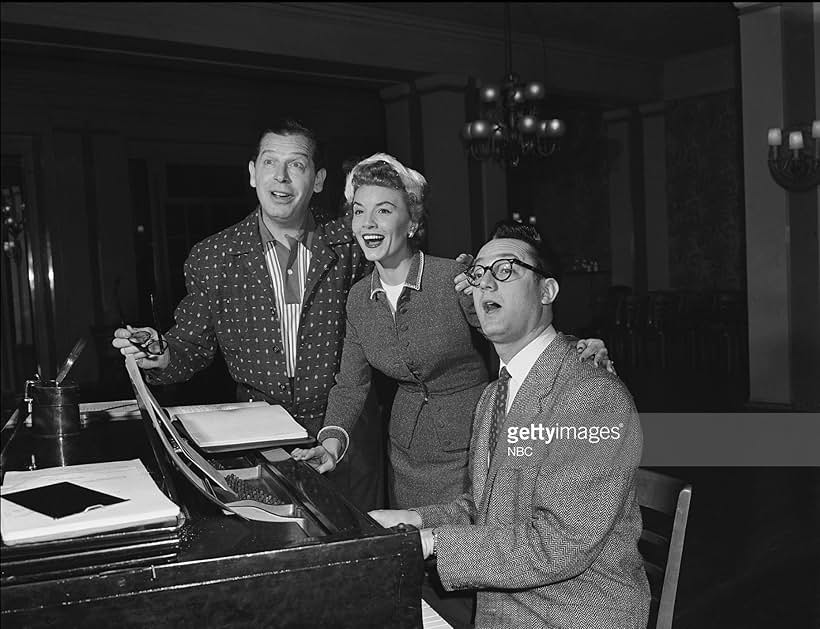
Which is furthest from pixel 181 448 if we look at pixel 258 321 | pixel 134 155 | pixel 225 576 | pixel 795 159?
pixel 134 155

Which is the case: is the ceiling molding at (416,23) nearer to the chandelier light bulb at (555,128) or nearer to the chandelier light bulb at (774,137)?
the chandelier light bulb at (555,128)

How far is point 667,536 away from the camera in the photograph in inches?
69.7

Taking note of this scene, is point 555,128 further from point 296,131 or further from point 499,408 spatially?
point 499,408

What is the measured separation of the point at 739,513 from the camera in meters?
4.54

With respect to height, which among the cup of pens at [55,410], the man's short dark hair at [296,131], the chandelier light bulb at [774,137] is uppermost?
the chandelier light bulb at [774,137]

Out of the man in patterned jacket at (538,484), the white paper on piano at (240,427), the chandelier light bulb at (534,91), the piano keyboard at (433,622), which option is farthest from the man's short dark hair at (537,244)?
the chandelier light bulb at (534,91)

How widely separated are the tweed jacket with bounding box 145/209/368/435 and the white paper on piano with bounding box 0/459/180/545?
1.20m

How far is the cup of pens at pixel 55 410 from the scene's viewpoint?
6.13ft

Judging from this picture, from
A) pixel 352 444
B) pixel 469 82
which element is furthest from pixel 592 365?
pixel 469 82

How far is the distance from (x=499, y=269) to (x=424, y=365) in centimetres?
77

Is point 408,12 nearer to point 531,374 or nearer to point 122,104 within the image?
point 122,104

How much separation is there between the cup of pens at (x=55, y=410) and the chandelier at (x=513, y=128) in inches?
241

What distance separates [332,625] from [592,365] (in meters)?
0.79

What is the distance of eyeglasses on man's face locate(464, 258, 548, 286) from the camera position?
5.61 ft
